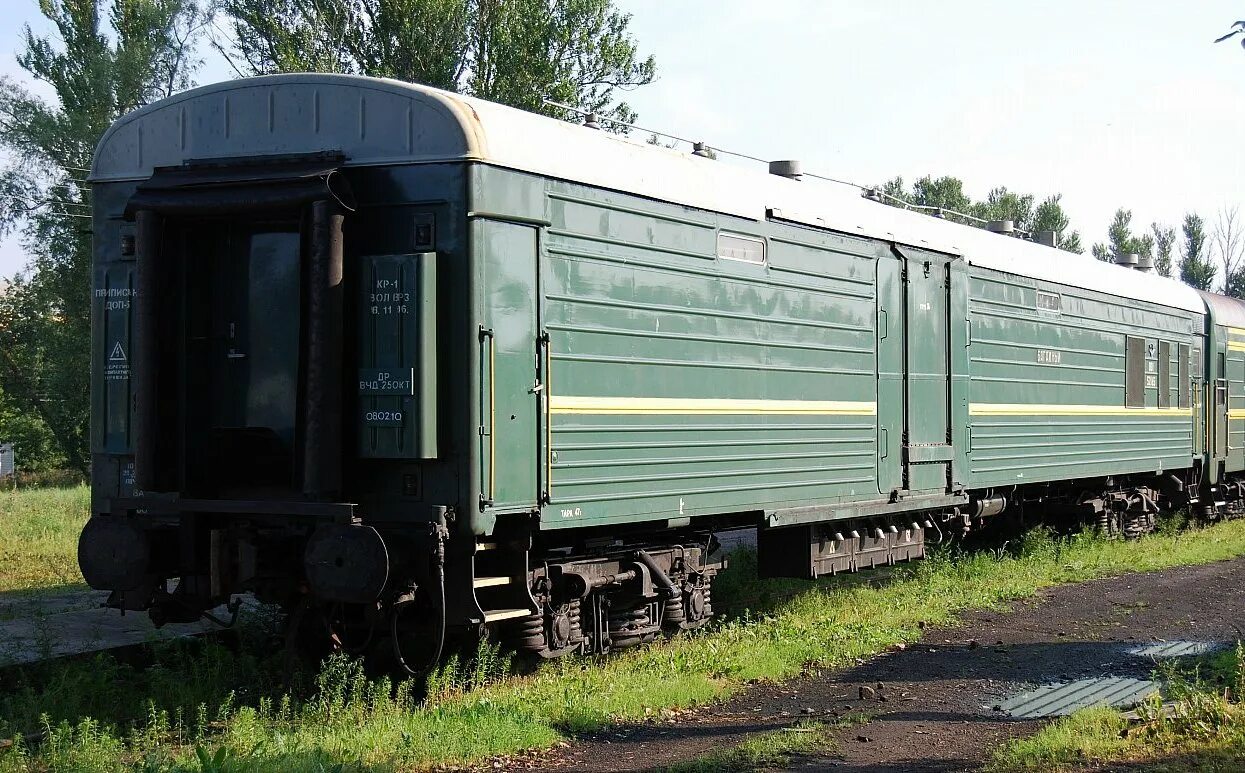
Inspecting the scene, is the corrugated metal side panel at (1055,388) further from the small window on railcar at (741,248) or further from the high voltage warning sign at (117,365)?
the high voltage warning sign at (117,365)

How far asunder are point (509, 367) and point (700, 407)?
1.96m

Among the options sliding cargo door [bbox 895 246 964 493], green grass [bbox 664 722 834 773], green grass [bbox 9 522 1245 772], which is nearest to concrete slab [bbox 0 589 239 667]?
green grass [bbox 9 522 1245 772]

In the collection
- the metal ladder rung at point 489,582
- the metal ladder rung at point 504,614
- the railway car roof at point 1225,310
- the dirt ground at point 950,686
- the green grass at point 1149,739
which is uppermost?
the railway car roof at point 1225,310

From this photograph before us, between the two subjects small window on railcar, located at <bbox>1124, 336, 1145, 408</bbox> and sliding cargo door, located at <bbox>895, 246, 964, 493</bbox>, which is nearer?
sliding cargo door, located at <bbox>895, 246, 964, 493</bbox>

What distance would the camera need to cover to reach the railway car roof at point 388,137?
739cm

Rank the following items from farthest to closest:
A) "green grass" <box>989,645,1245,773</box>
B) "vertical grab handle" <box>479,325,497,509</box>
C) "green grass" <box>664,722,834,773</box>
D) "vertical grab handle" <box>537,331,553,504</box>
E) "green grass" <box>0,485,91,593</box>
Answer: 1. "green grass" <box>0,485,91,593</box>
2. "vertical grab handle" <box>537,331,553,504</box>
3. "vertical grab handle" <box>479,325,497,509</box>
4. "green grass" <box>664,722,834,773</box>
5. "green grass" <box>989,645,1245,773</box>

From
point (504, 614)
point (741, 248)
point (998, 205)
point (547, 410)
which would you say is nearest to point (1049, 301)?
point (741, 248)

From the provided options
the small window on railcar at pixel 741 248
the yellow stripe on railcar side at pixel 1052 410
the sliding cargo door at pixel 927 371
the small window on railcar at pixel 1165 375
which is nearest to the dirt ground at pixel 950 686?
the sliding cargo door at pixel 927 371

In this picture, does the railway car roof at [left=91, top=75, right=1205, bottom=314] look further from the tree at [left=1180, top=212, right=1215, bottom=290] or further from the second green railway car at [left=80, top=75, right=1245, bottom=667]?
the tree at [left=1180, top=212, right=1215, bottom=290]

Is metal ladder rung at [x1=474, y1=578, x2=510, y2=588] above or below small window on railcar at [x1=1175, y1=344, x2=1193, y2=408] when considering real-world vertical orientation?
below

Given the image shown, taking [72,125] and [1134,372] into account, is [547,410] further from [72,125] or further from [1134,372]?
[72,125]

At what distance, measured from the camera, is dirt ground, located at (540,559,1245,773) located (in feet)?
21.4

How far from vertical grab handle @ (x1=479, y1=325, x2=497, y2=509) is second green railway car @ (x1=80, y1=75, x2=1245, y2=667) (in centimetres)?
2

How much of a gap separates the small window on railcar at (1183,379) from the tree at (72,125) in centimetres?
2150
